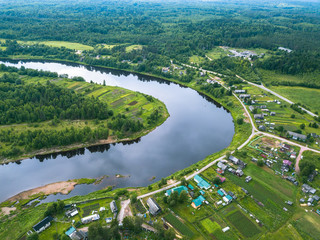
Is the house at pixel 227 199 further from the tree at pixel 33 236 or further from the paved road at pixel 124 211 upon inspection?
the tree at pixel 33 236

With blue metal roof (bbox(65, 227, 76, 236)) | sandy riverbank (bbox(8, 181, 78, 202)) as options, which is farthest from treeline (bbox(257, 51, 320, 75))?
blue metal roof (bbox(65, 227, 76, 236))

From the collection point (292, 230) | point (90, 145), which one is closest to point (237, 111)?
point (292, 230)

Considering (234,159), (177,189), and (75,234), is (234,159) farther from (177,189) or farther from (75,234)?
(75,234)

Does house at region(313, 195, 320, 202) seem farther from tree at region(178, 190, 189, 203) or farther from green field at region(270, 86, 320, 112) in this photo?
green field at region(270, 86, 320, 112)

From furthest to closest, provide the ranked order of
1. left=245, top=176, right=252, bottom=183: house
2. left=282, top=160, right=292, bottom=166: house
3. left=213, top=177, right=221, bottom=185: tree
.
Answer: left=282, top=160, right=292, bottom=166: house < left=245, top=176, right=252, bottom=183: house < left=213, top=177, right=221, bottom=185: tree

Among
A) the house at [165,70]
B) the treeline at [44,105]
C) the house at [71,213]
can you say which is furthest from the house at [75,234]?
the house at [165,70]

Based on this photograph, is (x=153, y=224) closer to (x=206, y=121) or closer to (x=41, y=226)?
(x=41, y=226)
